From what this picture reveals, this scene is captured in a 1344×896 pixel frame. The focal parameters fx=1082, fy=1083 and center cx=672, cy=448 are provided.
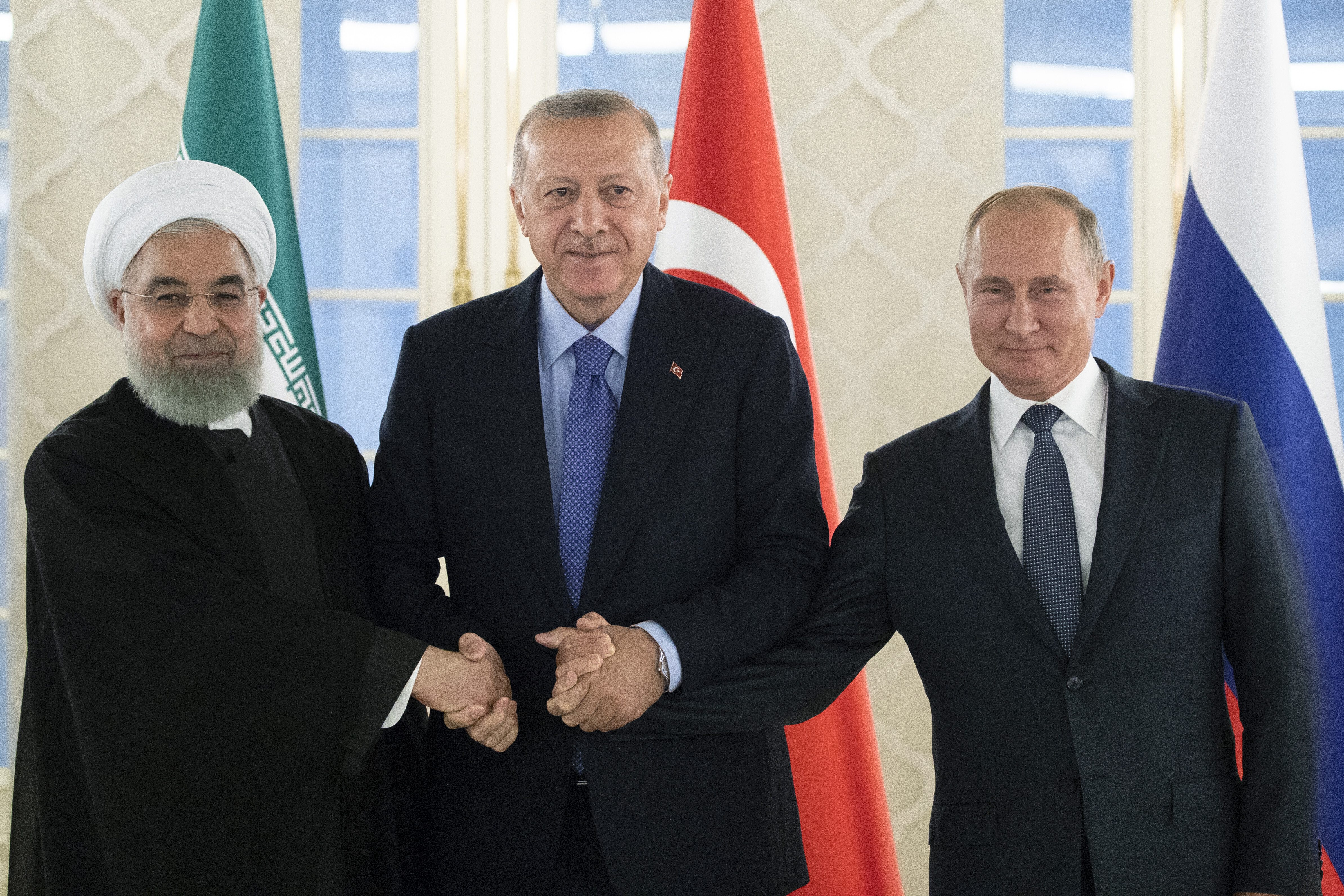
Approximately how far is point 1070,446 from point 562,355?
0.86 meters

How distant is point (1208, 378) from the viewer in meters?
2.55

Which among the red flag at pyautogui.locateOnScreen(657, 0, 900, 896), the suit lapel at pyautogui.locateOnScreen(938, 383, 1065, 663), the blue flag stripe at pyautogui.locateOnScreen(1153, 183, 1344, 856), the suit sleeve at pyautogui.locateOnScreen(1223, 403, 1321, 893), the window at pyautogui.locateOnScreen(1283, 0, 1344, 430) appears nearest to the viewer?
the suit sleeve at pyautogui.locateOnScreen(1223, 403, 1321, 893)

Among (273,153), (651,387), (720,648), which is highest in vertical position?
(273,153)

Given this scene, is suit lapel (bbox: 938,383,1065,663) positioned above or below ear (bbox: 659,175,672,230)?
below

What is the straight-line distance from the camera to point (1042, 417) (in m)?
1.77

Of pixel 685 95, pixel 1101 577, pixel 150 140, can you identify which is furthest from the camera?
pixel 150 140

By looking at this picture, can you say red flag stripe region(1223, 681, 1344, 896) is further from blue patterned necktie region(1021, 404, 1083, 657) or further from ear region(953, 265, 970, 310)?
ear region(953, 265, 970, 310)

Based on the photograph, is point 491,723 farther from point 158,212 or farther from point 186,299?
point 158,212

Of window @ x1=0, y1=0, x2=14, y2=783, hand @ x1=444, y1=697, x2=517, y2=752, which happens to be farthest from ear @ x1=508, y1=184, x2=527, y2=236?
window @ x1=0, y1=0, x2=14, y2=783

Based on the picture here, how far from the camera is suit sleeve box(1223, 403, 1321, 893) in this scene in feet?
5.06

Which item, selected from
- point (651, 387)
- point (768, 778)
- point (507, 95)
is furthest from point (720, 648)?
Result: point (507, 95)

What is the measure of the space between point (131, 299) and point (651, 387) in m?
0.93

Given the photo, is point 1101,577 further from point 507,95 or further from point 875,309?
point 507,95

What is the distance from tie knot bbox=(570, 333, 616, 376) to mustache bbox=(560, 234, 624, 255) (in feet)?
0.46
